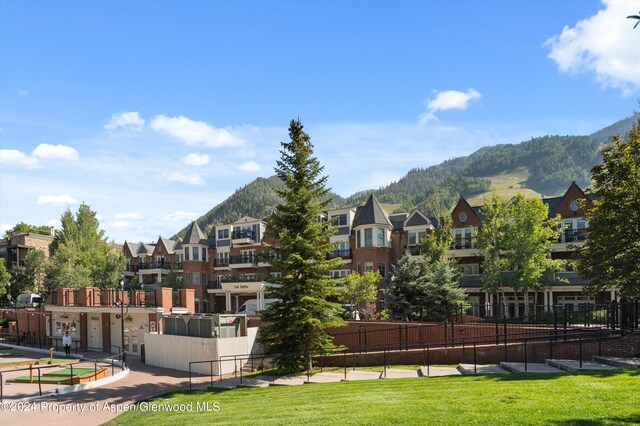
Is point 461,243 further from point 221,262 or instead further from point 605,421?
point 605,421

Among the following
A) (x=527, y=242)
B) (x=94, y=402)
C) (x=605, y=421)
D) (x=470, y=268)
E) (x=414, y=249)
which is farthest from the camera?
(x=414, y=249)

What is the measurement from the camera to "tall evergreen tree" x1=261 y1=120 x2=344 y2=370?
24969 millimetres

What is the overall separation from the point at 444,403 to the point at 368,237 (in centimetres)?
3621

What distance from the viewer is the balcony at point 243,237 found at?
59.3m

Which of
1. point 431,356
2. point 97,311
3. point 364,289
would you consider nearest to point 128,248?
point 97,311

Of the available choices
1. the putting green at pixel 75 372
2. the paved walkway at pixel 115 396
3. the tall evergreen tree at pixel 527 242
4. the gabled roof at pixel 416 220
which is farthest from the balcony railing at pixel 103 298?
Result: the tall evergreen tree at pixel 527 242

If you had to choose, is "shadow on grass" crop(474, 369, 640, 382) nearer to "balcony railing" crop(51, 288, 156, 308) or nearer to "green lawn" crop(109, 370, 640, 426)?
"green lawn" crop(109, 370, 640, 426)

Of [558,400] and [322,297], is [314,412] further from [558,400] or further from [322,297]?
[322,297]

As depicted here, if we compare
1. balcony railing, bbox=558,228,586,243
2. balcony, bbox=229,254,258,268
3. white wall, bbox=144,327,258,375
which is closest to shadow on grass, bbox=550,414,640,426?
white wall, bbox=144,327,258,375

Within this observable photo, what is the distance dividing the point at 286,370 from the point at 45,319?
28.7 metres

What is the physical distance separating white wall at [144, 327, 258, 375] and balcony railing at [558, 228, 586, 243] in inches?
1084

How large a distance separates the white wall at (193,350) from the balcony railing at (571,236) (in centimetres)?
2754

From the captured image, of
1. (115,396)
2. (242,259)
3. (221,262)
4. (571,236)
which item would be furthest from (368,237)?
(115,396)

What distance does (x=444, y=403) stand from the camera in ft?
43.3
